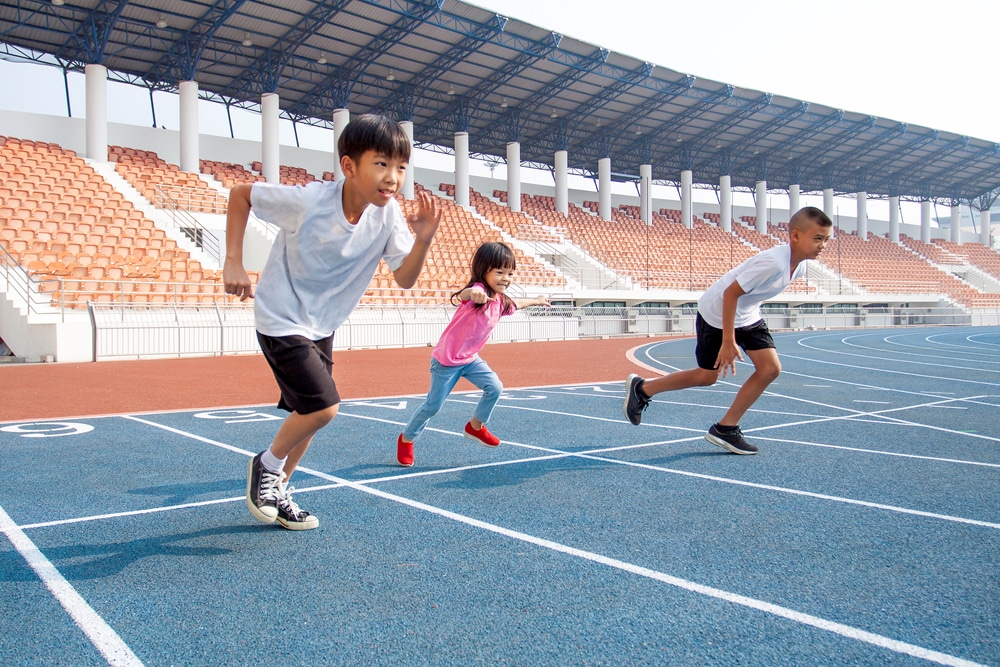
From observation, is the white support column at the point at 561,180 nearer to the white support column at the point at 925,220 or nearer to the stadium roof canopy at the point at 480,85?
the stadium roof canopy at the point at 480,85

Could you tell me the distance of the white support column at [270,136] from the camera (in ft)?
105

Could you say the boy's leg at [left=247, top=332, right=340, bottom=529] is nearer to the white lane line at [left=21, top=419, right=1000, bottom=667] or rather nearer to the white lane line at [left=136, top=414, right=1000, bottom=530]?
the white lane line at [left=21, top=419, right=1000, bottom=667]

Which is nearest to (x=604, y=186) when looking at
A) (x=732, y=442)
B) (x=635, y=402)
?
(x=635, y=402)

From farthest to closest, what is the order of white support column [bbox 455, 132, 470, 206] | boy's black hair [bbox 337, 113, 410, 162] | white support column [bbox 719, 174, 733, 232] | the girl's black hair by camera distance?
1. white support column [bbox 719, 174, 733, 232]
2. white support column [bbox 455, 132, 470, 206]
3. the girl's black hair
4. boy's black hair [bbox 337, 113, 410, 162]

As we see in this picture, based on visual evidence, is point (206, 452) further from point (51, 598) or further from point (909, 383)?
point (909, 383)

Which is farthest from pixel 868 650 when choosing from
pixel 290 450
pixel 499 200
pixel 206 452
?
pixel 499 200

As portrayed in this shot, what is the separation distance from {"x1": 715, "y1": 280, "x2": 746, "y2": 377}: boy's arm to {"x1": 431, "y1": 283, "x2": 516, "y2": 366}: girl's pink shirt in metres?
1.62

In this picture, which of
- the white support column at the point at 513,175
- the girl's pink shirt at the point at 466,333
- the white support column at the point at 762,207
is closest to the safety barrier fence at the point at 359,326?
the white support column at the point at 513,175

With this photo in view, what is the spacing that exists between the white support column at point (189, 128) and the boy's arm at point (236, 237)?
2885 centimetres

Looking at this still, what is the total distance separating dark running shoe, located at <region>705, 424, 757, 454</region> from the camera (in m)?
5.74

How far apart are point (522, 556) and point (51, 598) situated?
1.85 metres

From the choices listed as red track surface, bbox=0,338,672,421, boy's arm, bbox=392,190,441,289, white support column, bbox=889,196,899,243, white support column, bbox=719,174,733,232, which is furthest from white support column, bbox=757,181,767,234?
boy's arm, bbox=392,190,441,289

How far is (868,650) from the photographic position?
7.79ft

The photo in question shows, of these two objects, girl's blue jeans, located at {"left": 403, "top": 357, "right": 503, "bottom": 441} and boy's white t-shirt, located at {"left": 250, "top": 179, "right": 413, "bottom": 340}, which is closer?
boy's white t-shirt, located at {"left": 250, "top": 179, "right": 413, "bottom": 340}
